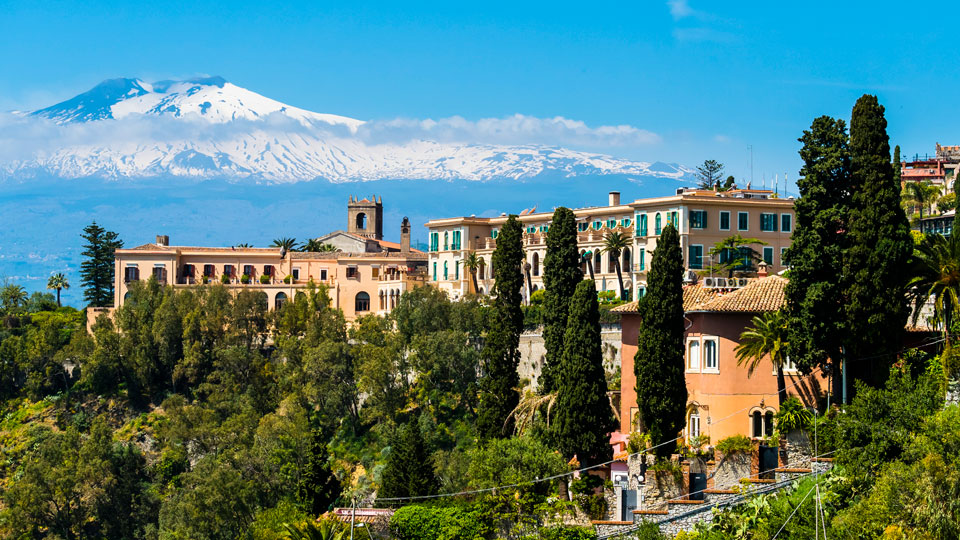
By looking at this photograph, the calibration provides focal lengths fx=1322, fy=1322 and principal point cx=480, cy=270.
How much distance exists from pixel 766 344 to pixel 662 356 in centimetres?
339

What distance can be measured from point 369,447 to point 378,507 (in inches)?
909

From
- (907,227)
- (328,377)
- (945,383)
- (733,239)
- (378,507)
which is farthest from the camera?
(328,377)

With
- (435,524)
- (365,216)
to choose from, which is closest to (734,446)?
(435,524)

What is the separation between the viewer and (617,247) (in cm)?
7769

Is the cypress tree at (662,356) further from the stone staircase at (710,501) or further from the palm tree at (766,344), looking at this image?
the stone staircase at (710,501)

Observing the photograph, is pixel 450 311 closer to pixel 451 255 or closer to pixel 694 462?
pixel 451 255

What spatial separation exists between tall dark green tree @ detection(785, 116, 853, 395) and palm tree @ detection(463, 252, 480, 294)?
4805 centimetres

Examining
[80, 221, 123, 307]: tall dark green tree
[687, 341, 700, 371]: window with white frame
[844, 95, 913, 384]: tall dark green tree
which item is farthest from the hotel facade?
[80, 221, 123, 307]: tall dark green tree

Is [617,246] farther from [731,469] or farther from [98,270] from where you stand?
[98,270]

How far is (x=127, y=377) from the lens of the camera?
91.5 metres

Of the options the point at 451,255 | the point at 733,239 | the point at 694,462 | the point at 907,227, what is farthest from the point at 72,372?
the point at 907,227

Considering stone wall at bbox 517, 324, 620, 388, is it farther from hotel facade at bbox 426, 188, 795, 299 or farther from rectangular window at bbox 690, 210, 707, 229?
rectangular window at bbox 690, 210, 707, 229

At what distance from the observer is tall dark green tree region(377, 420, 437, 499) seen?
5178 centimetres

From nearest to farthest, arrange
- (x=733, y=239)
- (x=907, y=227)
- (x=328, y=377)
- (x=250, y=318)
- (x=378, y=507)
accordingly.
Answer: (x=907, y=227), (x=378, y=507), (x=733, y=239), (x=328, y=377), (x=250, y=318)
